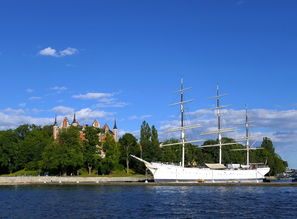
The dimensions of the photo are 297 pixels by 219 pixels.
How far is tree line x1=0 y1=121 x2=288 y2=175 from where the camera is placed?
4067 inches

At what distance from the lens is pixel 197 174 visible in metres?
96.6

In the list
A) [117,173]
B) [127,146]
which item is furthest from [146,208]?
[127,146]

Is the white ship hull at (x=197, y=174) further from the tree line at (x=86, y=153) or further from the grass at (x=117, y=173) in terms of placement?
the grass at (x=117, y=173)

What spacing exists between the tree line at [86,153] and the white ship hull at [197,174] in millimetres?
13257

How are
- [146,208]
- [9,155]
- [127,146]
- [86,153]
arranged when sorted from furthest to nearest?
[127,146] < [9,155] < [86,153] < [146,208]

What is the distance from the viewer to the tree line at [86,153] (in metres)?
103

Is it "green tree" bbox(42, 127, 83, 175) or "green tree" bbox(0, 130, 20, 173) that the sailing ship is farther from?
"green tree" bbox(0, 130, 20, 173)

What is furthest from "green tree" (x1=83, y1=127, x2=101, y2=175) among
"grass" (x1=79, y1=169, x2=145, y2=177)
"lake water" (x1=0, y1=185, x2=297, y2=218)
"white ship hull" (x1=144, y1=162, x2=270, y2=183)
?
"lake water" (x1=0, y1=185, x2=297, y2=218)

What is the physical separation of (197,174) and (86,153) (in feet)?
105

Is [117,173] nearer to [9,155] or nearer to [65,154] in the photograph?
[65,154]

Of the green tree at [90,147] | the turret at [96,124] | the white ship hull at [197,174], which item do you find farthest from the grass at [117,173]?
the turret at [96,124]

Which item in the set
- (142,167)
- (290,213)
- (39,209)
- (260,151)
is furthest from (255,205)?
(260,151)

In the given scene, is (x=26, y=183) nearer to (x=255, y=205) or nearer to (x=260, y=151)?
(x=255, y=205)

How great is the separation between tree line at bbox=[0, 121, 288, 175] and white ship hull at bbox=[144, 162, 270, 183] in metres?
13.3
